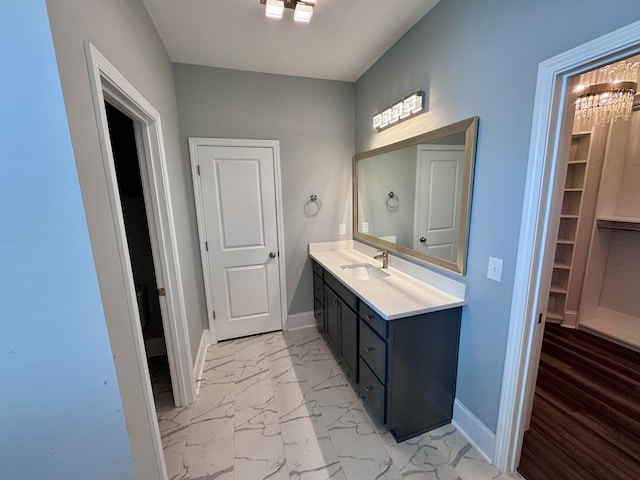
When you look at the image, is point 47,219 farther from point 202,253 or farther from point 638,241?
point 638,241

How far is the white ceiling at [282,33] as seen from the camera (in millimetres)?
1616

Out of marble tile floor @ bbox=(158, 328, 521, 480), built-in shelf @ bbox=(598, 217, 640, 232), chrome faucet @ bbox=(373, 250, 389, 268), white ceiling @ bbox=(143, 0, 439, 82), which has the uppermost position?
white ceiling @ bbox=(143, 0, 439, 82)

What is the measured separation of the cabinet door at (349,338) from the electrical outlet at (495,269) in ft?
2.84

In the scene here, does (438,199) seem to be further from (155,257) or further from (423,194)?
(155,257)

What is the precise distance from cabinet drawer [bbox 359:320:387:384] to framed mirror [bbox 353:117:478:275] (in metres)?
0.64

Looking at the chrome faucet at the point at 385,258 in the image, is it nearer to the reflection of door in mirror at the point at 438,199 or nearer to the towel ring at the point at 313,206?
the reflection of door in mirror at the point at 438,199

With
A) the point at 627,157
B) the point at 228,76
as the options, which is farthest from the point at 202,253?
the point at 627,157

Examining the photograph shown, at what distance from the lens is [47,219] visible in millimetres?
747

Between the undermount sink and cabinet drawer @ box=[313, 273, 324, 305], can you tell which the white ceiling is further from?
cabinet drawer @ box=[313, 273, 324, 305]

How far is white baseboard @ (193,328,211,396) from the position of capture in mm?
2166

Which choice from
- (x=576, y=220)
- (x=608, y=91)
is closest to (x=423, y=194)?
(x=608, y=91)

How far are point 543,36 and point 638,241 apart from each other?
275 centimetres

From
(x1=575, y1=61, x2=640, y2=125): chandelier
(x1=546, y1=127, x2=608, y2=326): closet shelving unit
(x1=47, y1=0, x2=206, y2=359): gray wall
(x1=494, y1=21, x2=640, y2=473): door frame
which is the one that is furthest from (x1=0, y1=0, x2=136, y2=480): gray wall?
(x1=546, y1=127, x2=608, y2=326): closet shelving unit

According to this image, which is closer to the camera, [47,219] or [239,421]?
[47,219]
